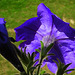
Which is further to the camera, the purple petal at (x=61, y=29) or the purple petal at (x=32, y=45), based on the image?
the purple petal at (x=32, y=45)

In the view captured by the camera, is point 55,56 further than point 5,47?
Yes

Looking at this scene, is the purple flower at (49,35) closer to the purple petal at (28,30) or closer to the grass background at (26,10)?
the purple petal at (28,30)

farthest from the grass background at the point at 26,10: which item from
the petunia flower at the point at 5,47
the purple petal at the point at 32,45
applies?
the petunia flower at the point at 5,47

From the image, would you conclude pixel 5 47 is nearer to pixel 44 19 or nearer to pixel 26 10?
pixel 44 19

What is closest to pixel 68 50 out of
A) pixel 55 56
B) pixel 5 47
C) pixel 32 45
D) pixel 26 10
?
pixel 55 56

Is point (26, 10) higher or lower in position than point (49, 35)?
lower

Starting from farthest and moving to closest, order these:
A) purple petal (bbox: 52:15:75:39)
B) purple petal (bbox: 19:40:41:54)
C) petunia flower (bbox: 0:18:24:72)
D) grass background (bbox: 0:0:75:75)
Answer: grass background (bbox: 0:0:75:75)
purple petal (bbox: 19:40:41:54)
purple petal (bbox: 52:15:75:39)
petunia flower (bbox: 0:18:24:72)

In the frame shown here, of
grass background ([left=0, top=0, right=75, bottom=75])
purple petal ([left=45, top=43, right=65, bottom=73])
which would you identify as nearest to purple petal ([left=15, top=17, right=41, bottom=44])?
purple petal ([left=45, top=43, right=65, bottom=73])

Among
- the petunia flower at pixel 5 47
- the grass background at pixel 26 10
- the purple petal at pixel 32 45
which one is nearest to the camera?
the petunia flower at pixel 5 47

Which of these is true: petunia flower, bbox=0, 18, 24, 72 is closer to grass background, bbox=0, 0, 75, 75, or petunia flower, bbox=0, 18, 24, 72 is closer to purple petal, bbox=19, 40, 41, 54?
purple petal, bbox=19, 40, 41, 54

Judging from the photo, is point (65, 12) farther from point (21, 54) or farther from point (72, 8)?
point (21, 54)
